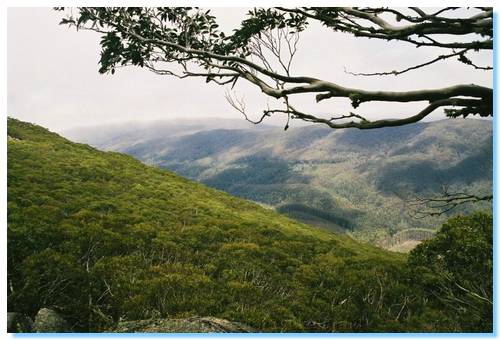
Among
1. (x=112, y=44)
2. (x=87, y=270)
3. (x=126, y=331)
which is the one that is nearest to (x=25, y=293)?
(x=87, y=270)

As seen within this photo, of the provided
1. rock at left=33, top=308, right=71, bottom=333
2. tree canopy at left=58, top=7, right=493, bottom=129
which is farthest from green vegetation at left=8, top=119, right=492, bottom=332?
tree canopy at left=58, top=7, right=493, bottom=129

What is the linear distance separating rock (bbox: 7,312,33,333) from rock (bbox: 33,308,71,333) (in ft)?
0.42

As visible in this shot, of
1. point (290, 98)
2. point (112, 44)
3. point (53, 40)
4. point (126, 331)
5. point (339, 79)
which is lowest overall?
point (126, 331)

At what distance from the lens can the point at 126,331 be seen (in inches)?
265

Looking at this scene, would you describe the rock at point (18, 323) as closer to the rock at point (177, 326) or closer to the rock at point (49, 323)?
the rock at point (49, 323)

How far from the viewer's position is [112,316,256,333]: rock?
682 cm

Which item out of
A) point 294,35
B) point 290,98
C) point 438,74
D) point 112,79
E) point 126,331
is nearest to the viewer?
point 290,98

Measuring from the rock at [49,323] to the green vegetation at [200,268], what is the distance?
29 cm

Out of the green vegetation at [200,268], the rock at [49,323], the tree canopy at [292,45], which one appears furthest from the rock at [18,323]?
the tree canopy at [292,45]

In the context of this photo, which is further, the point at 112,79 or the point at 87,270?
the point at 112,79

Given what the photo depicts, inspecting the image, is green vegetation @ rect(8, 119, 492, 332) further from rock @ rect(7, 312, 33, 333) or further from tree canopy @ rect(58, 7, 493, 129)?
tree canopy @ rect(58, 7, 493, 129)

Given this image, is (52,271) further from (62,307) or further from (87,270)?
(62,307)

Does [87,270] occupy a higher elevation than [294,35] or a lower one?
lower
